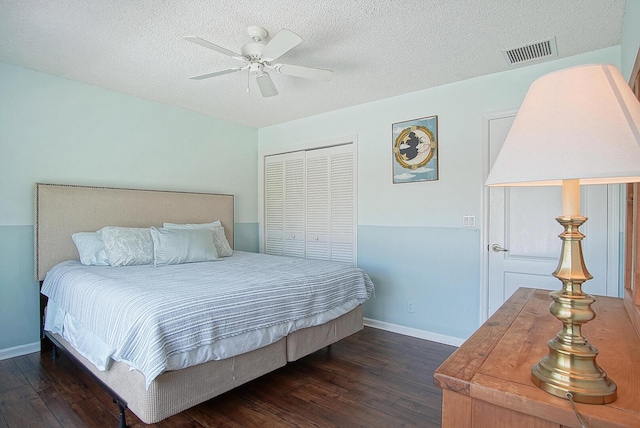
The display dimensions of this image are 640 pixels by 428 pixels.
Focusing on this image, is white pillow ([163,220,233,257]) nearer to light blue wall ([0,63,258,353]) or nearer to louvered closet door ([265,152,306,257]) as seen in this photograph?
light blue wall ([0,63,258,353])

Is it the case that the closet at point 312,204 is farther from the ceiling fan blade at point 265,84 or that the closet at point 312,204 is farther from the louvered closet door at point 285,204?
the ceiling fan blade at point 265,84

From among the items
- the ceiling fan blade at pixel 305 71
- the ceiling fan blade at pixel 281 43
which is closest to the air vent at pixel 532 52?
the ceiling fan blade at pixel 305 71

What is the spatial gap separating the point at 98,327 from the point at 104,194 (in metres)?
1.81

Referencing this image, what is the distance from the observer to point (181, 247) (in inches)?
127

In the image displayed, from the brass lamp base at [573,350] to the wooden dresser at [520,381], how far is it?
22 mm

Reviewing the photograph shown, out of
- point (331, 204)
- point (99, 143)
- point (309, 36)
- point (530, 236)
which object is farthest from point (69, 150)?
point (530, 236)

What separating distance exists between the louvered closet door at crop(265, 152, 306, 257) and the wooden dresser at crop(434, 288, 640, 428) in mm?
3460

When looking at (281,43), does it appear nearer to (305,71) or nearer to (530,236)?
(305,71)

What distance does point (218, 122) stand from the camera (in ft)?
14.7

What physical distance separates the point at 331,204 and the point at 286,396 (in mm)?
2311

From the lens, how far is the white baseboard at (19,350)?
2.87 m

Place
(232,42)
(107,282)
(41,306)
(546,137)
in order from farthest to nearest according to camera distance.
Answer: (41,306), (232,42), (107,282), (546,137)

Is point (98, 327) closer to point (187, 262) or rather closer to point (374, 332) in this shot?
point (187, 262)

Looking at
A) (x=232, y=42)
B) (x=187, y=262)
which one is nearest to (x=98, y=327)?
(x=187, y=262)
